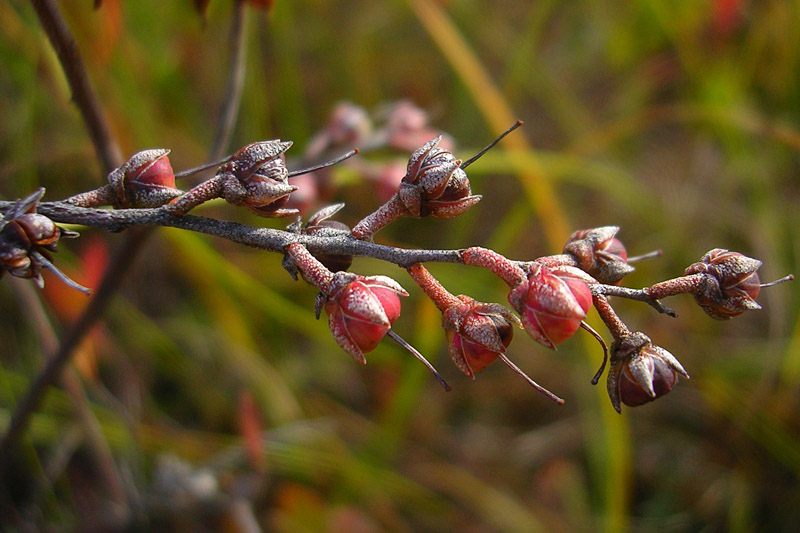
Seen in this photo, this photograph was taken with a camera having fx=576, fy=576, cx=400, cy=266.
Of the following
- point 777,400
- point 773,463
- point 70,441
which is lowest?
point 773,463

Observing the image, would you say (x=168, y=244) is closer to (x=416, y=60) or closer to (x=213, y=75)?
(x=213, y=75)

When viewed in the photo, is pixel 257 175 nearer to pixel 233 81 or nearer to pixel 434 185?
pixel 434 185

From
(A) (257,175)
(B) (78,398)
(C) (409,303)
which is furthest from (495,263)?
(C) (409,303)

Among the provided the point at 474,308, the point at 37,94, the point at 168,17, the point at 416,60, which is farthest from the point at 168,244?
the point at 474,308

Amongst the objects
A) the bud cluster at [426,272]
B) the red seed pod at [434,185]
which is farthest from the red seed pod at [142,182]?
the red seed pod at [434,185]

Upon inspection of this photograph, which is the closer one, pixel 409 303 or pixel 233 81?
pixel 233 81

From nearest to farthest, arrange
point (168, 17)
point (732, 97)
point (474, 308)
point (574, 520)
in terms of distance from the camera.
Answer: point (474, 308)
point (574, 520)
point (168, 17)
point (732, 97)
